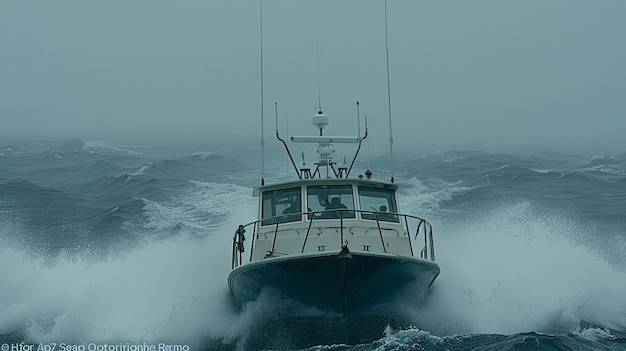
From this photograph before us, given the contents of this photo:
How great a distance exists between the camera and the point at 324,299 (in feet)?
33.9

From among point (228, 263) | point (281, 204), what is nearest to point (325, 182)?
point (281, 204)

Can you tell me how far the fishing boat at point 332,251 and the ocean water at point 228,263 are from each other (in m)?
0.49

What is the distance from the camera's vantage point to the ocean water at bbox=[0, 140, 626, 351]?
36.7 feet

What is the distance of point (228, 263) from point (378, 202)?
368cm

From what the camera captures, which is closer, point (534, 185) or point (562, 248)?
point (562, 248)

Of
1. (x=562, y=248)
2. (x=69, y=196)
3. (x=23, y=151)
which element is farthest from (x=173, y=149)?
(x=562, y=248)

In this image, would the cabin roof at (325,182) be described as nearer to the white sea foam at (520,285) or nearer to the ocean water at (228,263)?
the ocean water at (228,263)

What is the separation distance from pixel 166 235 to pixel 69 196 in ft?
22.3

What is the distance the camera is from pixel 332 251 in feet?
33.0

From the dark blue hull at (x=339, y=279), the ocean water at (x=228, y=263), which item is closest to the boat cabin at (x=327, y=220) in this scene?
the dark blue hull at (x=339, y=279)

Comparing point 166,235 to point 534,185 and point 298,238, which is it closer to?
point 298,238

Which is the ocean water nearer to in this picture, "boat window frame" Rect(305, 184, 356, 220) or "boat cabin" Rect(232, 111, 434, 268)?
"boat cabin" Rect(232, 111, 434, 268)

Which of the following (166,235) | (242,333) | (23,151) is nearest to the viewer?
(242,333)

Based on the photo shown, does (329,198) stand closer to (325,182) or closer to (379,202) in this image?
(325,182)
